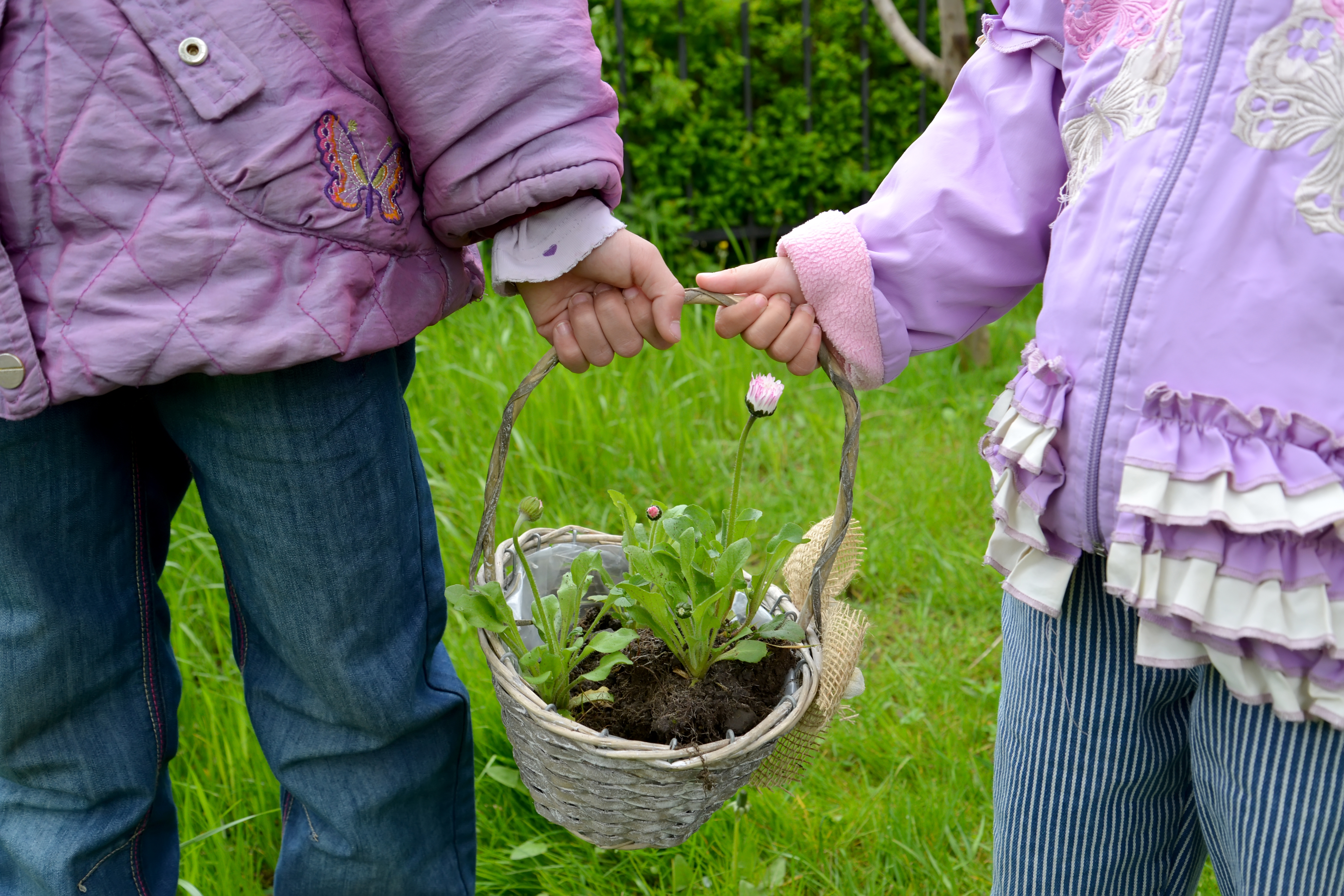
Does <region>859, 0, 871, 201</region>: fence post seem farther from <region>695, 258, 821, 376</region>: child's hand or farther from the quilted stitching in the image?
→ the quilted stitching

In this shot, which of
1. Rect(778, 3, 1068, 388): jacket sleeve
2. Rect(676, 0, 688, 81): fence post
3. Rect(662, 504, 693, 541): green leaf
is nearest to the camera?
Rect(778, 3, 1068, 388): jacket sleeve

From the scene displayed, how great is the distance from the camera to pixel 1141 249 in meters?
0.84

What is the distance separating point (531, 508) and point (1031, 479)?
530mm

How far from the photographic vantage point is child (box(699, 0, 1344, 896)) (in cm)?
80

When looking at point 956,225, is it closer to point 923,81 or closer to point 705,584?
point 705,584

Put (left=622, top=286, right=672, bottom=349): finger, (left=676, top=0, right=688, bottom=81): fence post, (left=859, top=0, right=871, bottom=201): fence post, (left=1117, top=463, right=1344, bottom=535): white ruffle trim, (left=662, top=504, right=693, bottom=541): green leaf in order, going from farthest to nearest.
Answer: (left=859, top=0, right=871, bottom=201): fence post → (left=676, top=0, right=688, bottom=81): fence post → (left=662, top=504, right=693, bottom=541): green leaf → (left=622, top=286, right=672, bottom=349): finger → (left=1117, top=463, right=1344, bottom=535): white ruffle trim

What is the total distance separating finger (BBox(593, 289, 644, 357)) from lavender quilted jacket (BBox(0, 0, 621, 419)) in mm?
123

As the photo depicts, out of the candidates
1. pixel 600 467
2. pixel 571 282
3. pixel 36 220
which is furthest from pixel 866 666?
pixel 36 220

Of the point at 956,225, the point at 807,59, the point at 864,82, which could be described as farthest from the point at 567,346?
the point at 864,82

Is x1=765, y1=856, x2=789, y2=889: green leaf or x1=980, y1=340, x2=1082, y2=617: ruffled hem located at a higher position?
x1=980, y1=340, x2=1082, y2=617: ruffled hem

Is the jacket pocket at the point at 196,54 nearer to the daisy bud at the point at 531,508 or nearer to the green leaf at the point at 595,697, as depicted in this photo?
the daisy bud at the point at 531,508

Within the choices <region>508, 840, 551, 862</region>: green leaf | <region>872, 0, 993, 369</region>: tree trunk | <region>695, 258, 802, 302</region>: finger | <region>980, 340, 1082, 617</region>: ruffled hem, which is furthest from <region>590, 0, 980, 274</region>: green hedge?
<region>980, 340, 1082, 617</region>: ruffled hem

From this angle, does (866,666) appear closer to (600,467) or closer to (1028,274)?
(600,467)

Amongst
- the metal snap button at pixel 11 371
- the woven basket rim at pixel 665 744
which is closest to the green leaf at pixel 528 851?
the woven basket rim at pixel 665 744
